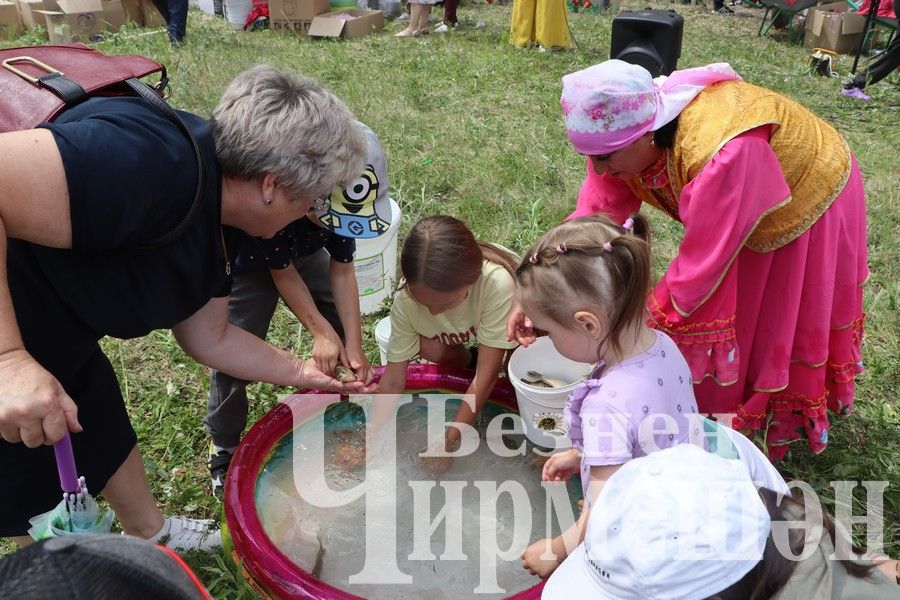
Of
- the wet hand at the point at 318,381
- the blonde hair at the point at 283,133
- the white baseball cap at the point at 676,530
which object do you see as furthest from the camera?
the wet hand at the point at 318,381

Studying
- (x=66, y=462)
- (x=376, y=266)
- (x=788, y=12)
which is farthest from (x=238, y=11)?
(x=66, y=462)

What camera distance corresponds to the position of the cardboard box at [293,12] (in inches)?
322

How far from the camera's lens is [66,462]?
1.56m

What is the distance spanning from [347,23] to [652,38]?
13.0 feet

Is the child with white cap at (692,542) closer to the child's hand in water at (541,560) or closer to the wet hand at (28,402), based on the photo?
the child's hand in water at (541,560)

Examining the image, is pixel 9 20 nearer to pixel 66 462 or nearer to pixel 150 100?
pixel 150 100

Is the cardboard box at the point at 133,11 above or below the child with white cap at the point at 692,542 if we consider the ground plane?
above

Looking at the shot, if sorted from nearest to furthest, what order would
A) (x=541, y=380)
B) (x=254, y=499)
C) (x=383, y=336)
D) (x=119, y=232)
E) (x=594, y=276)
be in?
(x=119, y=232) < (x=594, y=276) < (x=254, y=499) < (x=541, y=380) < (x=383, y=336)

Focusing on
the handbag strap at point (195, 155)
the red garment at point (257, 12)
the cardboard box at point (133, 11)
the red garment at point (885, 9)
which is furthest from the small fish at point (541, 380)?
the cardboard box at point (133, 11)

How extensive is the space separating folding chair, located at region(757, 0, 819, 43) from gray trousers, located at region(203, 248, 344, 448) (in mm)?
8395

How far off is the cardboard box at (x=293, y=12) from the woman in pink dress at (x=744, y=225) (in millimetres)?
6502

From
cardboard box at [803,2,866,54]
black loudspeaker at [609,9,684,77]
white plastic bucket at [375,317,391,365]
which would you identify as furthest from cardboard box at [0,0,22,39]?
cardboard box at [803,2,866,54]

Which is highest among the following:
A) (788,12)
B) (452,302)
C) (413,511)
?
(788,12)

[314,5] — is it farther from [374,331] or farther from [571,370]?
[571,370]
